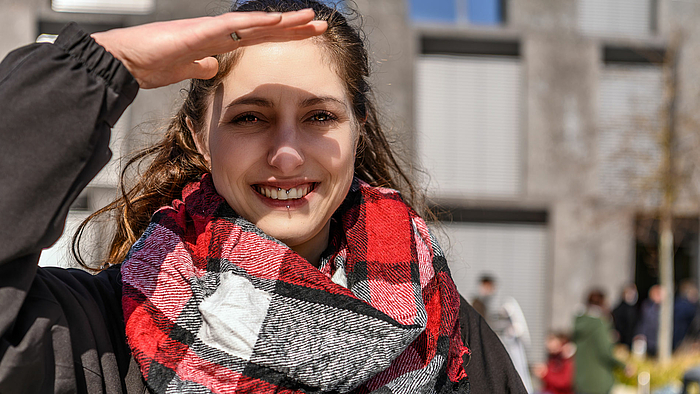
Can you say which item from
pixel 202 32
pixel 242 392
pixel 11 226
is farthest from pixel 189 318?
pixel 202 32

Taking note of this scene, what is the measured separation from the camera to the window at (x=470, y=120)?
13.5 m

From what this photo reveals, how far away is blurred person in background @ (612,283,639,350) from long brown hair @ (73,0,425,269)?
10444mm

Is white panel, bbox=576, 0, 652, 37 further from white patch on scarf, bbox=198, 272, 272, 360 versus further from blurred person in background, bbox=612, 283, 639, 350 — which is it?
white patch on scarf, bbox=198, 272, 272, 360

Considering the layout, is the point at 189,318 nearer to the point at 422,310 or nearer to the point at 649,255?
the point at 422,310

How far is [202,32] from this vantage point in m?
1.29

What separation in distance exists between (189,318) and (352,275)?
1.48 feet

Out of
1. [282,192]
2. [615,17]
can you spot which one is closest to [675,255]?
[615,17]

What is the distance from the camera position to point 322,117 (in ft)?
5.61

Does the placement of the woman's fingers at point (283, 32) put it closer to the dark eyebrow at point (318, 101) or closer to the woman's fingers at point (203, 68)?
the woman's fingers at point (203, 68)

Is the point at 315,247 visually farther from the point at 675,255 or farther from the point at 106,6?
the point at 675,255

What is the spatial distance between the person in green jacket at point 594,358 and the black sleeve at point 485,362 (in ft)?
22.1

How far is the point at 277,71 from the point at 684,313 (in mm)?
11661

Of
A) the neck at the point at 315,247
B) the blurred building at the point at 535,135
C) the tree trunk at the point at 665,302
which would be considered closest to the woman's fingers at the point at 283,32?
the neck at the point at 315,247

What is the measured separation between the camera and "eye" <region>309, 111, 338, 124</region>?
5.56ft
